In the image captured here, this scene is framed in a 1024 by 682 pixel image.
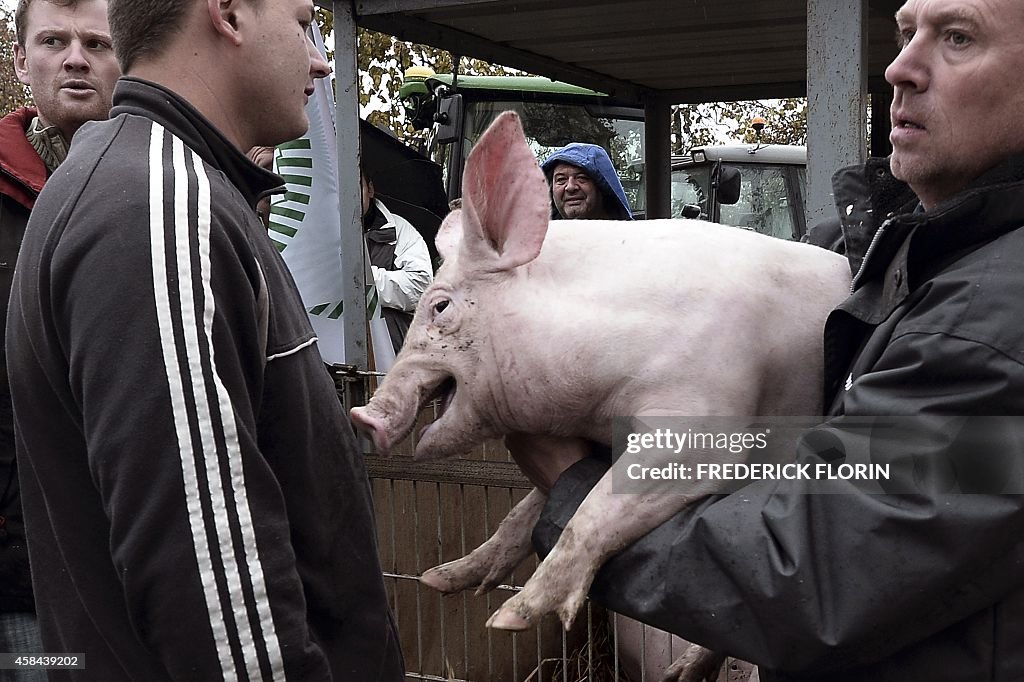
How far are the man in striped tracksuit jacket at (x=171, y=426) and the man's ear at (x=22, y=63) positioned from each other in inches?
54.6

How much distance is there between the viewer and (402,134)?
12062mm

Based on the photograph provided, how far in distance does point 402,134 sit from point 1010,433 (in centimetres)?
1119

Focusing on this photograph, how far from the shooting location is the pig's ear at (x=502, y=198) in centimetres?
182

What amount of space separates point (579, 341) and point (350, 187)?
2.67 metres

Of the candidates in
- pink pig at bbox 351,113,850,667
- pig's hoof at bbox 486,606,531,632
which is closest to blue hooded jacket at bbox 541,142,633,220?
pink pig at bbox 351,113,850,667

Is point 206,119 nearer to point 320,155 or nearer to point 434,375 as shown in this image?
point 434,375

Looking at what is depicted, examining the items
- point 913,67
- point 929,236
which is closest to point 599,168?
point 913,67

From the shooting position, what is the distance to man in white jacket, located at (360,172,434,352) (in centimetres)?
530

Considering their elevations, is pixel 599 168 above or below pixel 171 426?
above

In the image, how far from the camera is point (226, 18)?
1.53 meters

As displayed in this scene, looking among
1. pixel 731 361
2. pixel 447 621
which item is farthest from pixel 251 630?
pixel 447 621

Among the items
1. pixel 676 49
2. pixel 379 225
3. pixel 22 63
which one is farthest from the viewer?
pixel 379 225

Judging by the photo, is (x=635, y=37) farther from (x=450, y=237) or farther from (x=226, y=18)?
(x=226, y=18)

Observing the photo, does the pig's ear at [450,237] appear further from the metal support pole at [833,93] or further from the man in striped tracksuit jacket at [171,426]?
the metal support pole at [833,93]
